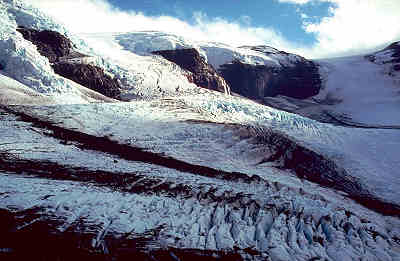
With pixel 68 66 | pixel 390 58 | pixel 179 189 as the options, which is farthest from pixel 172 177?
pixel 390 58

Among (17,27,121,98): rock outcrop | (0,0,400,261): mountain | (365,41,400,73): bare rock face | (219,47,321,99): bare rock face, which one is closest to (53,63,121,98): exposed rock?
(17,27,121,98): rock outcrop

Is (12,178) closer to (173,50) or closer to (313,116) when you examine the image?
(173,50)

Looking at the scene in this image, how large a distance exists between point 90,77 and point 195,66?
17.0m


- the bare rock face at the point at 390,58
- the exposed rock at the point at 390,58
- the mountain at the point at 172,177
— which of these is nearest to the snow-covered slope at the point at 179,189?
the mountain at the point at 172,177

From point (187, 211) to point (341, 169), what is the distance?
8.52 metres

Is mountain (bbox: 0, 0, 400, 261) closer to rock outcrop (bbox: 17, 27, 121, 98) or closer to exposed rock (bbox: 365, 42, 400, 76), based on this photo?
rock outcrop (bbox: 17, 27, 121, 98)

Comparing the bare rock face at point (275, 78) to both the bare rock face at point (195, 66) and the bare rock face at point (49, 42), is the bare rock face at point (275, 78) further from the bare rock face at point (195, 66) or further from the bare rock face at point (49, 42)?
the bare rock face at point (49, 42)

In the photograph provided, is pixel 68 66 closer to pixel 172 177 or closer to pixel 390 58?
pixel 172 177

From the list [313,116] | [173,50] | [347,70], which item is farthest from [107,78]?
[347,70]

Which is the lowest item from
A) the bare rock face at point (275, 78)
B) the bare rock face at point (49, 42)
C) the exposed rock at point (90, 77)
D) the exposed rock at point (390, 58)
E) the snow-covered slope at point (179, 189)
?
the snow-covered slope at point (179, 189)

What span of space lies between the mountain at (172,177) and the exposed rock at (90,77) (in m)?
0.14

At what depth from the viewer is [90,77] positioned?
80.6 ft

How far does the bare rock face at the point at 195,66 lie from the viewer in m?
38.1

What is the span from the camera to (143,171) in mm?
9031
